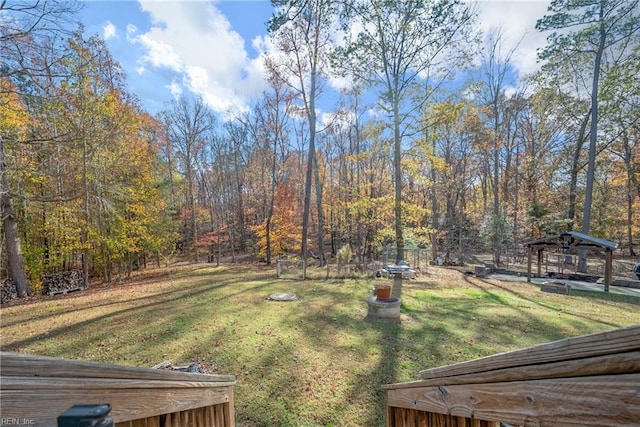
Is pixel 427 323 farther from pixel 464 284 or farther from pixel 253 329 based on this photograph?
pixel 464 284

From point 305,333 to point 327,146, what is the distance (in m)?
21.1

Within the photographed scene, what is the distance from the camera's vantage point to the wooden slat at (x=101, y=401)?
2.31 ft

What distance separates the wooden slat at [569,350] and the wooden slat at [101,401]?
4.23 feet

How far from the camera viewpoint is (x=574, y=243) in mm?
11047

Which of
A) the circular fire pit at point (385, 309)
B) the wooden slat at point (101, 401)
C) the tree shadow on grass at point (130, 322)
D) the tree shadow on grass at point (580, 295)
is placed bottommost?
the tree shadow on grass at point (580, 295)

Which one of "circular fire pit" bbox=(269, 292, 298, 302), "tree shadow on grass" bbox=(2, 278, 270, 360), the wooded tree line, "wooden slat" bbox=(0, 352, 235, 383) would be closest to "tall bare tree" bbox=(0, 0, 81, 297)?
the wooded tree line

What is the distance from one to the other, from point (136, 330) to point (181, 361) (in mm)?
2118

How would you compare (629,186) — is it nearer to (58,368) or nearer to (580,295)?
(580,295)

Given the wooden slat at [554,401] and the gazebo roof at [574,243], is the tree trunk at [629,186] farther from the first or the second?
the wooden slat at [554,401]

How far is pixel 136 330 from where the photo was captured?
5.84 meters


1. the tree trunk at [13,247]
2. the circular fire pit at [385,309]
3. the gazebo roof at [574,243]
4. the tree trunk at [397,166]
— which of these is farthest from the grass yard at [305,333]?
the tree trunk at [397,166]

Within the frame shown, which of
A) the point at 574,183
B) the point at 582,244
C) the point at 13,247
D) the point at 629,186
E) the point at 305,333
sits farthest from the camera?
the point at 629,186

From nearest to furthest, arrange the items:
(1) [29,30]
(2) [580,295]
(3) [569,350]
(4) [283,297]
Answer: (3) [569,350] < (1) [29,30] < (4) [283,297] < (2) [580,295]

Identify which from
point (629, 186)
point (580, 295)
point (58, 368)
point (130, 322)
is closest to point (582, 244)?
point (580, 295)
